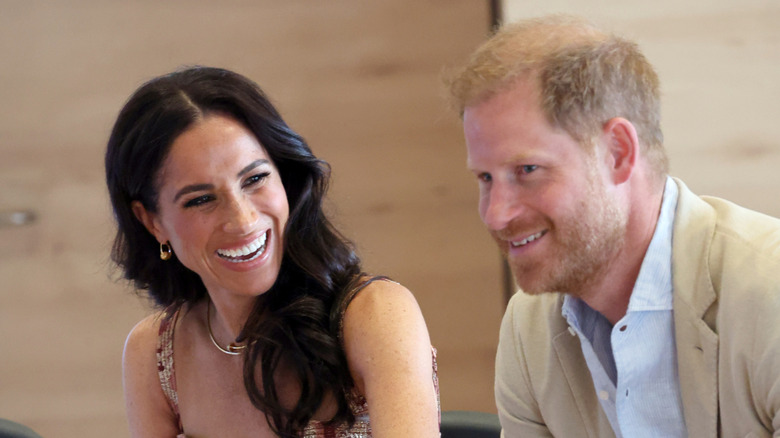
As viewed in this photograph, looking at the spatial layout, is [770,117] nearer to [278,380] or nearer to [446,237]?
[446,237]

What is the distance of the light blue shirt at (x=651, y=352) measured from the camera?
1.38 m

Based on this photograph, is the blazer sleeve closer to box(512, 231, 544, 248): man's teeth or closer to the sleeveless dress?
the sleeveless dress

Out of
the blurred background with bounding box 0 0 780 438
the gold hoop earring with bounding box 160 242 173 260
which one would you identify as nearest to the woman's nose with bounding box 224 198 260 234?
the gold hoop earring with bounding box 160 242 173 260

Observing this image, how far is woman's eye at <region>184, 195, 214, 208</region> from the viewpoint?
165 cm

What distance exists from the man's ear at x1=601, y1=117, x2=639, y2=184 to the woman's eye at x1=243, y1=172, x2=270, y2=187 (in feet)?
2.20

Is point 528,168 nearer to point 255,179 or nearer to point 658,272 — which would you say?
point 658,272

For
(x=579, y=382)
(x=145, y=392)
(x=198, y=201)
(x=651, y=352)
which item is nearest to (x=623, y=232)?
(x=651, y=352)

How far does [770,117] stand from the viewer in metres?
2.08

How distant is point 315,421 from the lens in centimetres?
168

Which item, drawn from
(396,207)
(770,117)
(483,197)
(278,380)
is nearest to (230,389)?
(278,380)

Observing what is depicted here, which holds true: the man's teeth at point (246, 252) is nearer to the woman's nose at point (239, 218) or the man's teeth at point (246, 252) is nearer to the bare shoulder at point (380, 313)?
the woman's nose at point (239, 218)

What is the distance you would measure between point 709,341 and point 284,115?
1.89 meters

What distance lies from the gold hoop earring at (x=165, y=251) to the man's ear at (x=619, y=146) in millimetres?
962

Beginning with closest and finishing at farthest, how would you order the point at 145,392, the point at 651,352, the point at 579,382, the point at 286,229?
the point at 651,352 < the point at 579,382 < the point at 286,229 < the point at 145,392
